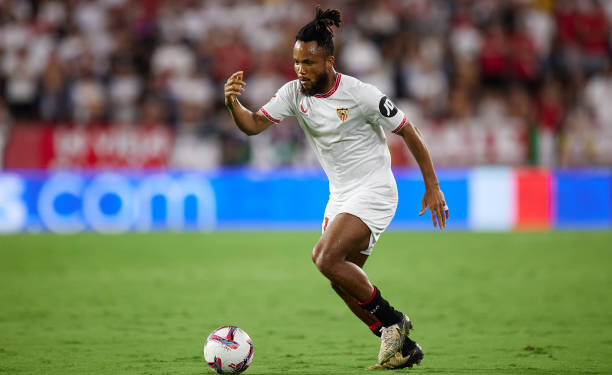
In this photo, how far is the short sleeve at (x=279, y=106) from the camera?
6.21 meters

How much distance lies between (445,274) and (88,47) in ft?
33.6

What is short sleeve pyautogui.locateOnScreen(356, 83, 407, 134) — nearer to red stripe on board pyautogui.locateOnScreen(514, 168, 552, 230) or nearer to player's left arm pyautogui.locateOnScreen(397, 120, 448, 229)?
player's left arm pyautogui.locateOnScreen(397, 120, 448, 229)

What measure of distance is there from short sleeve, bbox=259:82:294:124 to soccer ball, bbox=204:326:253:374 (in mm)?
1510

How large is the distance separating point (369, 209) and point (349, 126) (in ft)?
1.86

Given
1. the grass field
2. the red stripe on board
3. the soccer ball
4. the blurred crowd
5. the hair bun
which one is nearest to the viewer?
the soccer ball

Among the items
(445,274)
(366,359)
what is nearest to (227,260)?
(445,274)

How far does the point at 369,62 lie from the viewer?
18719 mm

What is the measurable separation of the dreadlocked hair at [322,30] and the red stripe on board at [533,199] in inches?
447

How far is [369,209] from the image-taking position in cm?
593

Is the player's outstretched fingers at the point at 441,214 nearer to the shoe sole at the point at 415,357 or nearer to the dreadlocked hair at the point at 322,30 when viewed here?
the shoe sole at the point at 415,357

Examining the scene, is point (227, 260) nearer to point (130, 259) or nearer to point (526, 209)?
point (130, 259)

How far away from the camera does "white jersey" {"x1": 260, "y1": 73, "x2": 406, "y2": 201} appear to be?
5949 mm

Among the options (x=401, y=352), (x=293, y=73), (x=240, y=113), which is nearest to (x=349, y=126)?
(x=240, y=113)

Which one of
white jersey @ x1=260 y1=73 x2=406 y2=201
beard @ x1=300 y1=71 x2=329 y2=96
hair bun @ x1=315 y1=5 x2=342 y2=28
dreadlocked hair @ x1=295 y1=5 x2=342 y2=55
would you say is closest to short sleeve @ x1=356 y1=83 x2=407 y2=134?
white jersey @ x1=260 y1=73 x2=406 y2=201
